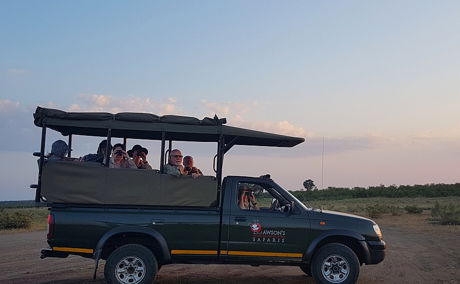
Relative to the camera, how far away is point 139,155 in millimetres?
10516

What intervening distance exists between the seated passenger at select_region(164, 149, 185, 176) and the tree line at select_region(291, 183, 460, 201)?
58886 millimetres

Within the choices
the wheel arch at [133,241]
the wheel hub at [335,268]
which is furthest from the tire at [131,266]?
the wheel hub at [335,268]

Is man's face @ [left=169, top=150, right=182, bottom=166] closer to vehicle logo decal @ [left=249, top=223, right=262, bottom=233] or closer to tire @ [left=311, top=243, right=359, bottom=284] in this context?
vehicle logo decal @ [left=249, top=223, right=262, bottom=233]

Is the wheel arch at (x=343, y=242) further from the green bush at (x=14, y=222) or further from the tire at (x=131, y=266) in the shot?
the green bush at (x=14, y=222)

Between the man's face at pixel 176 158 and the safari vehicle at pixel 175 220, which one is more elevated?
the man's face at pixel 176 158

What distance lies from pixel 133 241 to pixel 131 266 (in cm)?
42

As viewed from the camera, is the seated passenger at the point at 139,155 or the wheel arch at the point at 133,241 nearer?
the wheel arch at the point at 133,241

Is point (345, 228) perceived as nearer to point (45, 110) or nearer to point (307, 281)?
point (307, 281)

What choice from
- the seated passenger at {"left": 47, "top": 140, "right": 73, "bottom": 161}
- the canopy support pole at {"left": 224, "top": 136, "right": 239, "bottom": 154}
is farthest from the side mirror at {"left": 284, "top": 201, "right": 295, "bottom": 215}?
the seated passenger at {"left": 47, "top": 140, "right": 73, "bottom": 161}

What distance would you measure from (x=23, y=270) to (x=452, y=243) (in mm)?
12826

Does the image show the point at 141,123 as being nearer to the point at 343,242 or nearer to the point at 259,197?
the point at 259,197

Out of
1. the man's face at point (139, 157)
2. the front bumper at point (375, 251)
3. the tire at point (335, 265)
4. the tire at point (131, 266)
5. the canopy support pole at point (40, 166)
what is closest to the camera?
the tire at point (131, 266)

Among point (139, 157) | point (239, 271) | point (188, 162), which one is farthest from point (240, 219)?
point (239, 271)

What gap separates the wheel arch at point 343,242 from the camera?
9.37 m
